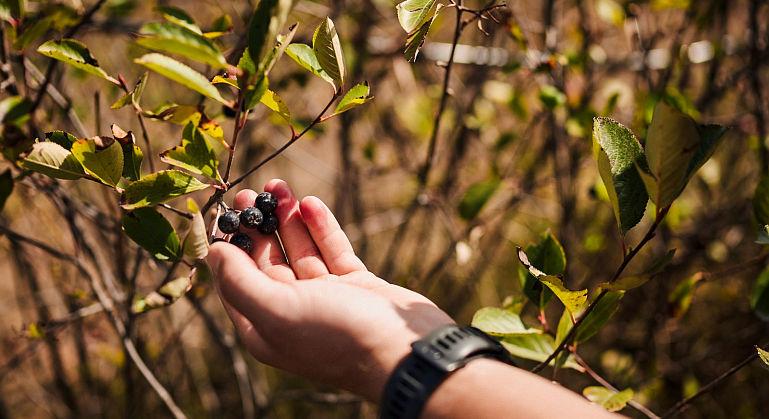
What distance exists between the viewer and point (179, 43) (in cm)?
64

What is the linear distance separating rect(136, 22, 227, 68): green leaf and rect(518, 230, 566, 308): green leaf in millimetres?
611

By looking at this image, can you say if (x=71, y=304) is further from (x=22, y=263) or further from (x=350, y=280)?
(x=350, y=280)

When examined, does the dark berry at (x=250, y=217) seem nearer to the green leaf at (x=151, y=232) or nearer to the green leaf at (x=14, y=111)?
the green leaf at (x=151, y=232)

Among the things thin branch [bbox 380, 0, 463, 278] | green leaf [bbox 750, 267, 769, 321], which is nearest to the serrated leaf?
thin branch [bbox 380, 0, 463, 278]

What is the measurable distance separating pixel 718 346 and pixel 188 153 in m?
1.89

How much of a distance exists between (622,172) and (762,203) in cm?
35

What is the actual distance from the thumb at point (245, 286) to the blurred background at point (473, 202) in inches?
15.8

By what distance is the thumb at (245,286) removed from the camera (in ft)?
2.97

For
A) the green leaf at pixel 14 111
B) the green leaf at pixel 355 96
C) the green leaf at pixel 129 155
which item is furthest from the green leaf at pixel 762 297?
the green leaf at pixel 14 111

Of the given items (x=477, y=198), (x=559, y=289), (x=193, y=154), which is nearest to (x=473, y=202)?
(x=477, y=198)

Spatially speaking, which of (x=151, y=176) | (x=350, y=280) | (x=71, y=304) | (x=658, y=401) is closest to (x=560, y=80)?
(x=350, y=280)

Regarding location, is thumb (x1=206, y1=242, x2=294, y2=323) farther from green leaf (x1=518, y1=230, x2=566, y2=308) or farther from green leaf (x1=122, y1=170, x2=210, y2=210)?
green leaf (x1=518, y1=230, x2=566, y2=308)

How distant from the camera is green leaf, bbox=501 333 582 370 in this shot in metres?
1.04

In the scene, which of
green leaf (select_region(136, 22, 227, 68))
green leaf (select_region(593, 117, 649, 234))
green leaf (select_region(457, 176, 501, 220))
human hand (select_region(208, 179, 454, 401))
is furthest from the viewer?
green leaf (select_region(457, 176, 501, 220))
